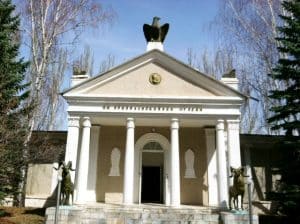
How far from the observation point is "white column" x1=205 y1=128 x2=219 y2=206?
15.4 metres

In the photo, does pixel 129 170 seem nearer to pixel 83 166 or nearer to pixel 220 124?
pixel 83 166

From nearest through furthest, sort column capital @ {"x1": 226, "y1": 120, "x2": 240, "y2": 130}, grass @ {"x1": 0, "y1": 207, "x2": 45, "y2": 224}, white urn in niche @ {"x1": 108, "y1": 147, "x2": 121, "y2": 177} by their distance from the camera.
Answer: grass @ {"x1": 0, "y1": 207, "x2": 45, "y2": 224}
column capital @ {"x1": 226, "y1": 120, "x2": 240, "y2": 130}
white urn in niche @ {"x1": 108, "y1": 147, "x2": 121, "y2": 177}

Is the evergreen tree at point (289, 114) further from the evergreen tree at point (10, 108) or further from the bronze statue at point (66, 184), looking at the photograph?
the evergreen tree at point (10, 108)

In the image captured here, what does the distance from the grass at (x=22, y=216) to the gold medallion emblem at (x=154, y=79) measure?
296 inches

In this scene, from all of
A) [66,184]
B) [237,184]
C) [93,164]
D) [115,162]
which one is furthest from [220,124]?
[66,184]

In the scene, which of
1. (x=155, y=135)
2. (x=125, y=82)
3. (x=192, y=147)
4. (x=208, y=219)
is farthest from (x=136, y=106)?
(x=208, y=219)

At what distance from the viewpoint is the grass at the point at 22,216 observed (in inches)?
513

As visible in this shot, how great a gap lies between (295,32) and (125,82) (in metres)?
7.98

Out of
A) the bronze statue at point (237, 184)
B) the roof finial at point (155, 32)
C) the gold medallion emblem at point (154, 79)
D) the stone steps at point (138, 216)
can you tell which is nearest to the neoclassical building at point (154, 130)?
the gold medallion emblem at point (154, 79)

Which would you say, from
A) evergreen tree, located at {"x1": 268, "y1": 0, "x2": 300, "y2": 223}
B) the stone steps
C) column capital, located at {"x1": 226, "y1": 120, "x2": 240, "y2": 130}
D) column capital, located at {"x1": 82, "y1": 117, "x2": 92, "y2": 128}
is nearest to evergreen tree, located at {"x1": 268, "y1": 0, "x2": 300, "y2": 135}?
evergreen tree, located at {"x1": 268, "y1": 0, "x2": 300, "y2": 223}

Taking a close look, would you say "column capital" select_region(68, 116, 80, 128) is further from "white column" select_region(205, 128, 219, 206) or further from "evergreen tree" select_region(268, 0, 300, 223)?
"evergreen tree" select_region(268, 0, 300, 223)

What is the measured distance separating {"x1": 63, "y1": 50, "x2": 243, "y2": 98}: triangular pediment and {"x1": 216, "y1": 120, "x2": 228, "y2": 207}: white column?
1739 mm

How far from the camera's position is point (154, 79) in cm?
1505

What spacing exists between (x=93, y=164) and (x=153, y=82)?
16.2 feet
